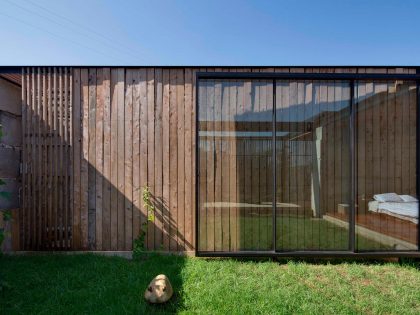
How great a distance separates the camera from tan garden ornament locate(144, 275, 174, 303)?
255cm

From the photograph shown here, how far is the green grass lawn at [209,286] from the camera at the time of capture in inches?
101

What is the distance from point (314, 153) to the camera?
3.76 metres

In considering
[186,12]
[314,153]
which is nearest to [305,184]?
[314,153]

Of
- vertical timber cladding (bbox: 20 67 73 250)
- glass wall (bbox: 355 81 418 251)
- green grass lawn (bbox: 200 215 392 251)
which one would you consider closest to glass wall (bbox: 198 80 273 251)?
green grass lawn (bbox: 200 215 392 251)

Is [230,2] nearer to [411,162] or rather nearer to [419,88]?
[419,88]

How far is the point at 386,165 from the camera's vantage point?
3.80 metres

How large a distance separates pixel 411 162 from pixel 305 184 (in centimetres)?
149

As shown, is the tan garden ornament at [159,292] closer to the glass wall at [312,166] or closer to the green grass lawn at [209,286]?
the green grass lawn at [209,286]

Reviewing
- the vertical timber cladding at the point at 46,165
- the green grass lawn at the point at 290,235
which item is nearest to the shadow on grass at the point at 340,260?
the green grass lawn at the point at 290,235

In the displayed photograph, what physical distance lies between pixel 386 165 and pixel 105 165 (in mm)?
3989

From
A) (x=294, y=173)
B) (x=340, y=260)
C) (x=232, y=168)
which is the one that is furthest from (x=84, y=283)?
(x=340, y=260)

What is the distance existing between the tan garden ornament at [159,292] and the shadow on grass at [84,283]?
2.7 inches

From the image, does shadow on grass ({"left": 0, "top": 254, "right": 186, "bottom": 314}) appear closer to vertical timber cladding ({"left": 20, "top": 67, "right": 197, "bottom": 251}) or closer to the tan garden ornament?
the tan garden ornament

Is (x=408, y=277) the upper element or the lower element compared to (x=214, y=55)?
lower
